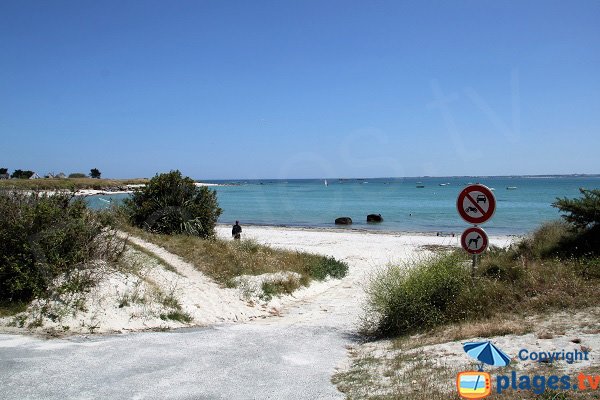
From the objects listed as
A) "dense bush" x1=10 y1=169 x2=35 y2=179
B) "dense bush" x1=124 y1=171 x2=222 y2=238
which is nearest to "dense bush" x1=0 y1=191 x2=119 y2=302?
"dense bush" x1=124 y1=171 x2=222 y2=238

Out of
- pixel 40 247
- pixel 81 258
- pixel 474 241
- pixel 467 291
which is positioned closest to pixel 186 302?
pixel 81 258

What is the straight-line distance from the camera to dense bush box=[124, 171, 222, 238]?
19062 millimetres

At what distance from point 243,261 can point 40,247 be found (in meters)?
6.71

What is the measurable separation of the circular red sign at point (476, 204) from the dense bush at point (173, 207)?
12.4 meters

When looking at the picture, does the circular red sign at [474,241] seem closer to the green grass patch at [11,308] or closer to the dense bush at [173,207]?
the green grass patch at [11,308]

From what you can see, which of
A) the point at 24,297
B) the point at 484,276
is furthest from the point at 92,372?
the point at 484,276

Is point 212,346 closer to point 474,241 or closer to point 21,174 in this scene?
point 474,241

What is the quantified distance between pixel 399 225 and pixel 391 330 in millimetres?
36592

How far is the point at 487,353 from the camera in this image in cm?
623

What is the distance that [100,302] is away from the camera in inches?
375

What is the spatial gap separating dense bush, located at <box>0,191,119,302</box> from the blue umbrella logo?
7268mm

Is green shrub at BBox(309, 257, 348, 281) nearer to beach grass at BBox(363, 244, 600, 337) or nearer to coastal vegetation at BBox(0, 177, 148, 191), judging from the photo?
beach grass at BBox(363, 244, 600, 337)

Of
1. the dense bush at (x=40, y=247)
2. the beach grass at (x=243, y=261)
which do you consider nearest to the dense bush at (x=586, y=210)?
the beach grass at (x=243, y=261)

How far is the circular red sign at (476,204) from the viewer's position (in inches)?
334
